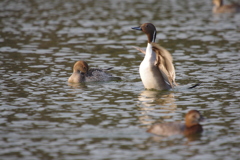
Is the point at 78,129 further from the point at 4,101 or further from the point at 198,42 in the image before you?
the point at 198,42

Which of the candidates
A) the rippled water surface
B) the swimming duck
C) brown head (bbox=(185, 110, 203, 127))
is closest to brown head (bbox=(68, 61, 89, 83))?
the rippled water surface

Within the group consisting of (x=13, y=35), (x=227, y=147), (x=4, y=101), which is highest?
(x=13, y=35)

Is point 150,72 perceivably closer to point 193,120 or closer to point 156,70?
point 156,70

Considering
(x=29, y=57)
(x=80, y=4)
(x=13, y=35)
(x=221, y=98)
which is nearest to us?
(x=221, y=98)

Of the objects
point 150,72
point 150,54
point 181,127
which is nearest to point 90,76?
point 150,72

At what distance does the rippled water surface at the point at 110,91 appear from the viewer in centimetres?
816

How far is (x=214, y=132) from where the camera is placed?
886cm

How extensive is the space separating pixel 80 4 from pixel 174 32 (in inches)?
446

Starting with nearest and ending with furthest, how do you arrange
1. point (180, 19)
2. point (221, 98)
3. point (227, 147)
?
1. point (227, 147)
2. point (221, 98)
3. point (180, 19)

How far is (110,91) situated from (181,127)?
3.83m

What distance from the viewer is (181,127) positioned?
342 inches

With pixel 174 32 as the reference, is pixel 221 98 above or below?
below

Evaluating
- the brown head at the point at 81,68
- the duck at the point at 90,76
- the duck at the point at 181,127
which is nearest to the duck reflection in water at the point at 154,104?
the duck at the point at 181,127

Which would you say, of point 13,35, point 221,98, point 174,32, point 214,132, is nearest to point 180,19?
point 174,32
